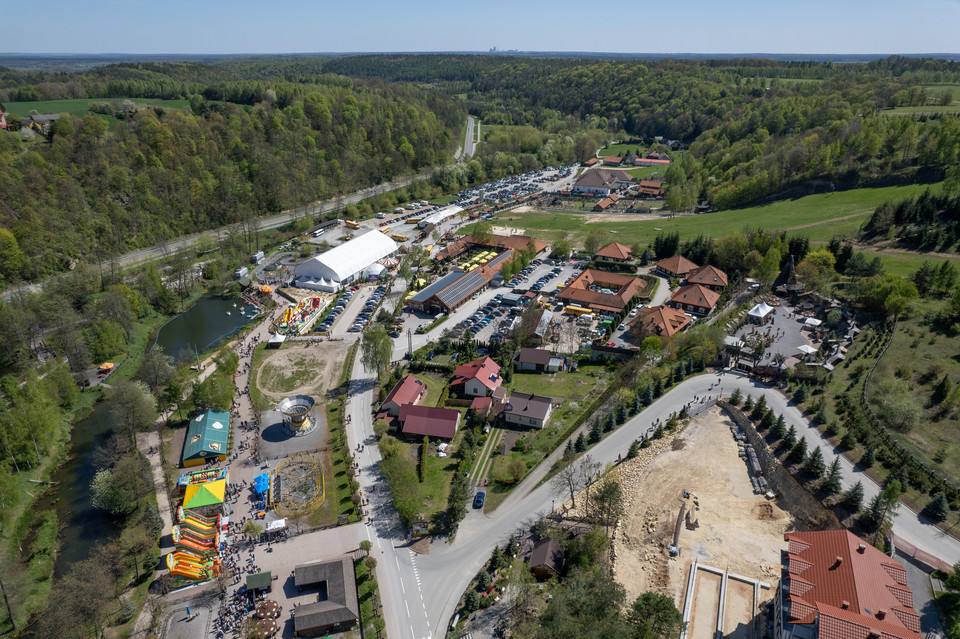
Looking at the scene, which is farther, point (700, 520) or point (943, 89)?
point (943, 89)

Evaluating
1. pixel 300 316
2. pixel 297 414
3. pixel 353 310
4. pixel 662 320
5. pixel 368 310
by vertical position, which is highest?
pixel 662 320

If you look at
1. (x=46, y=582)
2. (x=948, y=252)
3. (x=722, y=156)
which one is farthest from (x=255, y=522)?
(x=722, y=156)

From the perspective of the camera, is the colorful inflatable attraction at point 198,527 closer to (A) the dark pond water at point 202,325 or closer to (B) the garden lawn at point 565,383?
(A) the dark pond water at point 202,325

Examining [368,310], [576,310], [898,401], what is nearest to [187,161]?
[368,310]

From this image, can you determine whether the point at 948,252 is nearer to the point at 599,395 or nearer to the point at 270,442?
the point at 599,395

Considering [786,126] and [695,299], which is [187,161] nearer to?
[695,299]

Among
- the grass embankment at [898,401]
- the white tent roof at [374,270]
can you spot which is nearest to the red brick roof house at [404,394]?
the white tent roof at [374,270]
